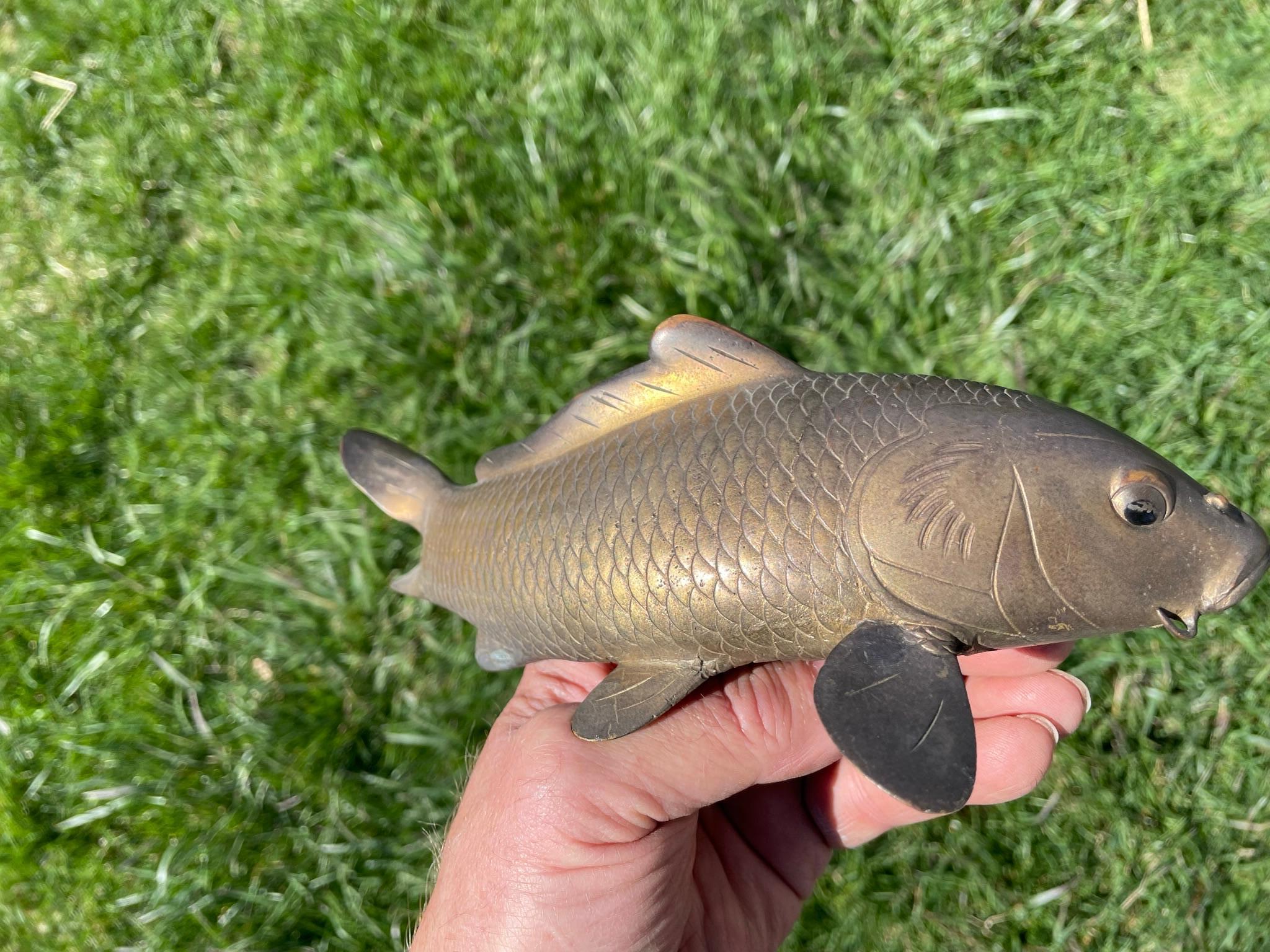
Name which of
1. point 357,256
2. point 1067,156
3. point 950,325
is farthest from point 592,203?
point 1067,156

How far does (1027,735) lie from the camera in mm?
2061

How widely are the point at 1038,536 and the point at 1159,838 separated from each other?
1.76m

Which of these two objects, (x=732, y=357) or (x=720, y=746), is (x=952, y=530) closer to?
(x=732, y=357)

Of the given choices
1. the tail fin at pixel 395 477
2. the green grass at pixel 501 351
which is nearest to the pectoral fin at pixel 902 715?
the tail fin at pixel 395 477

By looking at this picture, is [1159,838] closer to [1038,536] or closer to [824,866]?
[824,866]

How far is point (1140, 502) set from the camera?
5.05ft

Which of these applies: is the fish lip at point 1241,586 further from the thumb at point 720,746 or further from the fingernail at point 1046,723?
the thumb at point 720,746

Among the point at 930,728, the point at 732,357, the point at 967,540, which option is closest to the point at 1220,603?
the point at 967,540

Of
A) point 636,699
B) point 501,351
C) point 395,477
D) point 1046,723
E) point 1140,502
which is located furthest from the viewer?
point 501,351

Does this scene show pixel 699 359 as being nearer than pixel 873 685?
No

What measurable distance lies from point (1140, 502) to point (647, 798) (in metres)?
1.20

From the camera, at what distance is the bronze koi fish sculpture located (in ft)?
5.10

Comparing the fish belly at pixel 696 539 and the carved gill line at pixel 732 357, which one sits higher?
the carved gill line at pixel 732 357

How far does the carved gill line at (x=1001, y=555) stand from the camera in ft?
5.14
